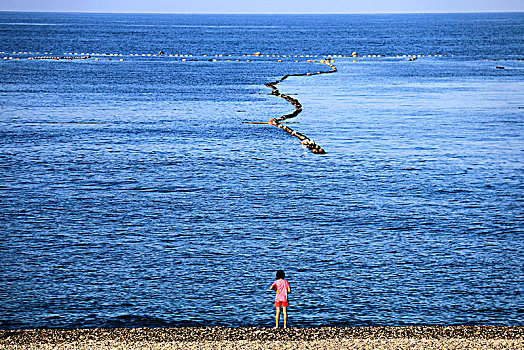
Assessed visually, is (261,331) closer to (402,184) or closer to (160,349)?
(160,349)

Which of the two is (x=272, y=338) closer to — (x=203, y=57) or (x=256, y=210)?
(x=256, y=210)

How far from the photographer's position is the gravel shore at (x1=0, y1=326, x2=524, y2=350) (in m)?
20.7

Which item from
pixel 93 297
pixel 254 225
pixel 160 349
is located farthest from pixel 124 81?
pixel 160 349

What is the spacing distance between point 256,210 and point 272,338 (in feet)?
55.6

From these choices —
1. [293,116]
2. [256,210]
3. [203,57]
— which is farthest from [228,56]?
[256,210]

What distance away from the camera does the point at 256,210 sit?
38.2m

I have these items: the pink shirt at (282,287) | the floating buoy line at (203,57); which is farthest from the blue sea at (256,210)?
the floating buoy line at (203,57)

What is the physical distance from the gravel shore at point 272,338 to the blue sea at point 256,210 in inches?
76.2

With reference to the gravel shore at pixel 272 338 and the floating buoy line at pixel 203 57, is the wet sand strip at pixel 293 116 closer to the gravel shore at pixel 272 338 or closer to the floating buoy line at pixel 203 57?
the gravel shore at pixel 272 338

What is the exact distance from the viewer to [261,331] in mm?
22500

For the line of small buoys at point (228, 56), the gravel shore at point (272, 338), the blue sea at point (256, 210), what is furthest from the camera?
the line of small buoys at point (228, 56)

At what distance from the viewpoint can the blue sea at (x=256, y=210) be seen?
26.5m

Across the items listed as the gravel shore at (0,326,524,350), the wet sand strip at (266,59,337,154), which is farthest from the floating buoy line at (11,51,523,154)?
the gravel shore at (0,326,524,350)

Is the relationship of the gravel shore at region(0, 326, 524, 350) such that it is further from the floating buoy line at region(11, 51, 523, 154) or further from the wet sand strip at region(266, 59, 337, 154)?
the floating buoy line at region(11, 51, 523, 154)
